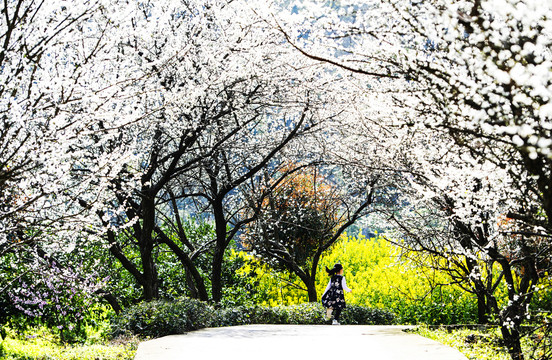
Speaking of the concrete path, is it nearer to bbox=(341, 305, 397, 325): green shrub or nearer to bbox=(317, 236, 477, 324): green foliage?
bbox=(317, 236, 477, 324): green foliage

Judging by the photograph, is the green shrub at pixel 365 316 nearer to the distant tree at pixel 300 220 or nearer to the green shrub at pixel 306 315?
the green shrub at pixel 306 315

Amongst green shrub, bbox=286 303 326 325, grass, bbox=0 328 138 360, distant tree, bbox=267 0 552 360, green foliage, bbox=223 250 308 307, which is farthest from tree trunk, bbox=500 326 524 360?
green foliage, bbox=223 250 308 307

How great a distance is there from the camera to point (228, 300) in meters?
15.7

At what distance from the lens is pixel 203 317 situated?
9.70 m

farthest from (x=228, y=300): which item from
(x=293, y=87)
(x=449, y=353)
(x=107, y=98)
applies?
(x=107, y=98)

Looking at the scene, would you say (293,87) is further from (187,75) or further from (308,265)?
(308,265)

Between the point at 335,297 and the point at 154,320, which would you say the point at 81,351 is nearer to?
the point at 154,320

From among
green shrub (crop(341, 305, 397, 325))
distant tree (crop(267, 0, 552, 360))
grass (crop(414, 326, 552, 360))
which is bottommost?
grass (crop(414, 326, 552, 360))

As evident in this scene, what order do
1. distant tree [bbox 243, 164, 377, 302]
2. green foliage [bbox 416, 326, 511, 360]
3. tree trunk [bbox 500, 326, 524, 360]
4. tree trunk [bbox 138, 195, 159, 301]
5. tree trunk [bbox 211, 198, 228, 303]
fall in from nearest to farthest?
tree trunk [bbox 500, 326, 524, 360] < green foliage [bbox 416, 326, 511, 360] < tree trunk [bbox 138, 195, 159, 301] < tree trunk [bbox 211, 198, 228, 303] < distant tree [bbox 243, 164, 377, 302]

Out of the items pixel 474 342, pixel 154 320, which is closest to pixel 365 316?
pixel 474 342

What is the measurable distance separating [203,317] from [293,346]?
2.94 m

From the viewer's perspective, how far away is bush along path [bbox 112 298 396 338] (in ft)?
27.9

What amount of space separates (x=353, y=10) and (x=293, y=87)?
6.10 metres

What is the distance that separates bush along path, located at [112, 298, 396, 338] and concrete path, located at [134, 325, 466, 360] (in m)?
0.40
